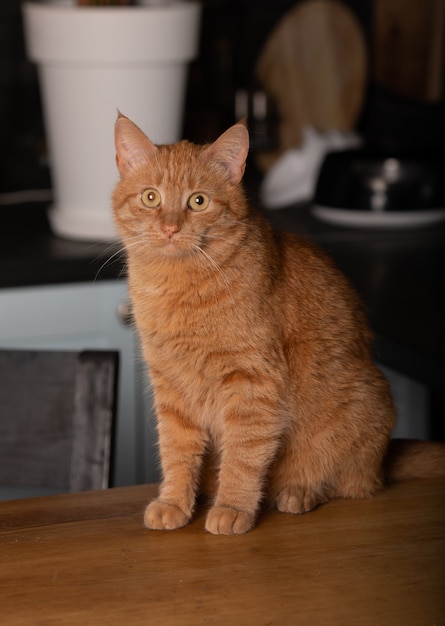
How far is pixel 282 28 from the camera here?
3053 mm

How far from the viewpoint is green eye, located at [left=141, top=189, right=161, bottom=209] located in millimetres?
1254

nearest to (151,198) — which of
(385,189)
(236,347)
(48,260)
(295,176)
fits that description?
(236,347)

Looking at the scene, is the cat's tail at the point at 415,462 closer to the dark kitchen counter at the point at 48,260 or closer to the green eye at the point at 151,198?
the green eye at the point at 151,198

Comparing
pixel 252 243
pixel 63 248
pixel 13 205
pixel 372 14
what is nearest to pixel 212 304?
pixel 252 243

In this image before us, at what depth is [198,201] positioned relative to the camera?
4.11 ft

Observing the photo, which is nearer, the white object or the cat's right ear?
the cat's right ear

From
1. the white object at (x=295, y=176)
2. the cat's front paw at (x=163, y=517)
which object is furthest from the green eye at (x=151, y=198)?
the white object at (x=295, y=176)

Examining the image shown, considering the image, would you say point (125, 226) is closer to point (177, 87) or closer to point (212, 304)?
point (212, 304)

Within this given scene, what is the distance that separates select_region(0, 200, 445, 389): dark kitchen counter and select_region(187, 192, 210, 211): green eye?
0.44 m

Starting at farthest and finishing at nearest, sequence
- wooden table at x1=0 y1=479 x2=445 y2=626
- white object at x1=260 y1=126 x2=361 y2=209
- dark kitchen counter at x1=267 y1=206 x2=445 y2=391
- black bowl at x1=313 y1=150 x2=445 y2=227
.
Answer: white object at x1=260 y1=126 x2=361 y2=209
black bowl at x1=313 y1=150 x2=445 y2=227
dark kitchen counter at x1=267 y1=206 x2=445 y2=391
wooden table at x1=0 y1=479 x2=445 y2=626

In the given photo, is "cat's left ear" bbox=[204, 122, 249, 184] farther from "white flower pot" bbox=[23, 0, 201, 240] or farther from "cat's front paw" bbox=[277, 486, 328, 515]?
"white flower pot" bbox=[23, 0, 201, 240]

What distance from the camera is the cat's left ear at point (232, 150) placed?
1.23 meters

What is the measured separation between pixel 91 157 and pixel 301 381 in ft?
3.98

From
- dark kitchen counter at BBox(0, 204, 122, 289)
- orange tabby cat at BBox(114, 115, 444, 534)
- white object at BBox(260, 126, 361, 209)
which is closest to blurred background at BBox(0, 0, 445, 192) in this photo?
white object at BBox(260, 126, 361, 209)
